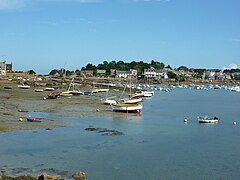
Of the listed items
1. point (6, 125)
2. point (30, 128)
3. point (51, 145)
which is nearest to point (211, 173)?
point (51, 145)

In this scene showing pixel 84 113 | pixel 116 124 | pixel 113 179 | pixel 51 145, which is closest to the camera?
pixel 113 179

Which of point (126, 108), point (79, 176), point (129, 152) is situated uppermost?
point (126, 108)

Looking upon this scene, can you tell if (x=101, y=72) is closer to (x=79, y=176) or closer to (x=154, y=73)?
(x=154, y=73)

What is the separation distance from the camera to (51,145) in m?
23.2

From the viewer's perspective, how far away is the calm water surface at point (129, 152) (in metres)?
18.3

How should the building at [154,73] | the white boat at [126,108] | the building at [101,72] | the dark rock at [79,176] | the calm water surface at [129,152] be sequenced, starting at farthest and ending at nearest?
the building at [154,73], the building at [101,72], the white boat at [126,108], the calm water surface at [129,152], the dark rock at [79,176]

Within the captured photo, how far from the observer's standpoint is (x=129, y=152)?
73.2ft

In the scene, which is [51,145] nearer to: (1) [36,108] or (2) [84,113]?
(2) [84,113]

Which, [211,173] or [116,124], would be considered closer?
[211,173]

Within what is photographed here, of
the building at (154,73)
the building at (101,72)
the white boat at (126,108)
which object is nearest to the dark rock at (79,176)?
the white boat at (126,108)

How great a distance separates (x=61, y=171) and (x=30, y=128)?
460 inches

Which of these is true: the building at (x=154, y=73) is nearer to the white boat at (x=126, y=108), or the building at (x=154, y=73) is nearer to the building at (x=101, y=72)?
the building at (x=101, y=72)

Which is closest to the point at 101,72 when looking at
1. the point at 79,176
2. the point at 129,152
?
the point at 129,152

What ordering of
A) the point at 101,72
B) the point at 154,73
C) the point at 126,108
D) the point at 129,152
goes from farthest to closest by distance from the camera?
the point at 101,72, the point at 154,73, the point at 126,108, the point at 129,152
